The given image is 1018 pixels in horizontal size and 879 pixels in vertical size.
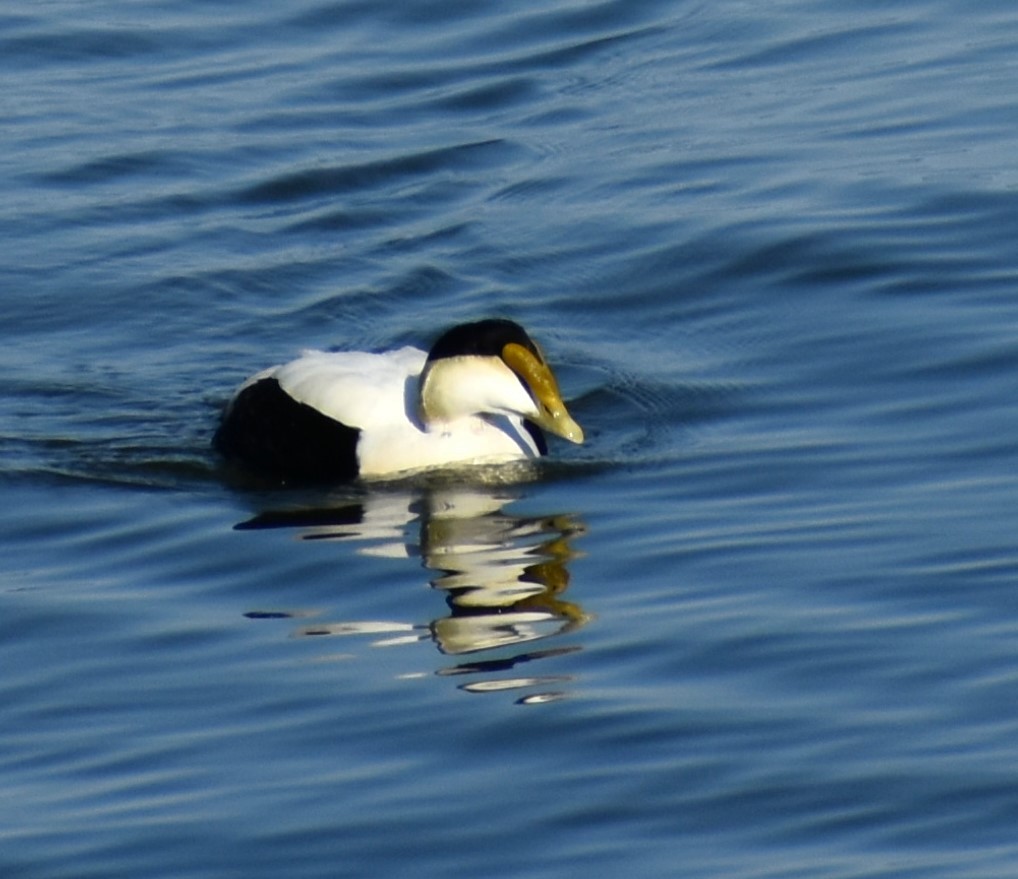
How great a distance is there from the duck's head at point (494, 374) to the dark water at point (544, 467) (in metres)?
0.30

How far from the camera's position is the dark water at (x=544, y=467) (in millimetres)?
6070

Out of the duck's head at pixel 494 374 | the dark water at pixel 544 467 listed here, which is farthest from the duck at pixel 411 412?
the dark water at pixel 544 467

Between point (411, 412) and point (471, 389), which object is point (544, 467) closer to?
point (471, 389)

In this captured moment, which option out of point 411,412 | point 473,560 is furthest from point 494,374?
point 473,560

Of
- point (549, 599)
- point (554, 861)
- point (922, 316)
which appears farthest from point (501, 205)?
point (554, 861)

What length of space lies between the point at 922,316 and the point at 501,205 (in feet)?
10.1

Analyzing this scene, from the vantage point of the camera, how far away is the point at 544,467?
9328 millimetres

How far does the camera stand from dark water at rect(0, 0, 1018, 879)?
19.9 feet

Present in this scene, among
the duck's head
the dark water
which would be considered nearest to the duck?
the duck's head

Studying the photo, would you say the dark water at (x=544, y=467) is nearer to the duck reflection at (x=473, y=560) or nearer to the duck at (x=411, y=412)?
the duck reflection at (x=473, y=560)

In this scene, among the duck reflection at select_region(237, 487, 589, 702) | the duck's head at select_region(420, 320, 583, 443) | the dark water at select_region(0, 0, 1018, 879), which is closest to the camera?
the dark water at select_region(0, 0, 1018, 879)

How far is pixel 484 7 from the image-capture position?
695 inches

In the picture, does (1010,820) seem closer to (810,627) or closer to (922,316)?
(810,627)

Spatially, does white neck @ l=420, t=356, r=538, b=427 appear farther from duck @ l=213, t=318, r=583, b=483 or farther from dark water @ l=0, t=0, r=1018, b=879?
dark water @ l=0, t=0, r=1018, b=879
